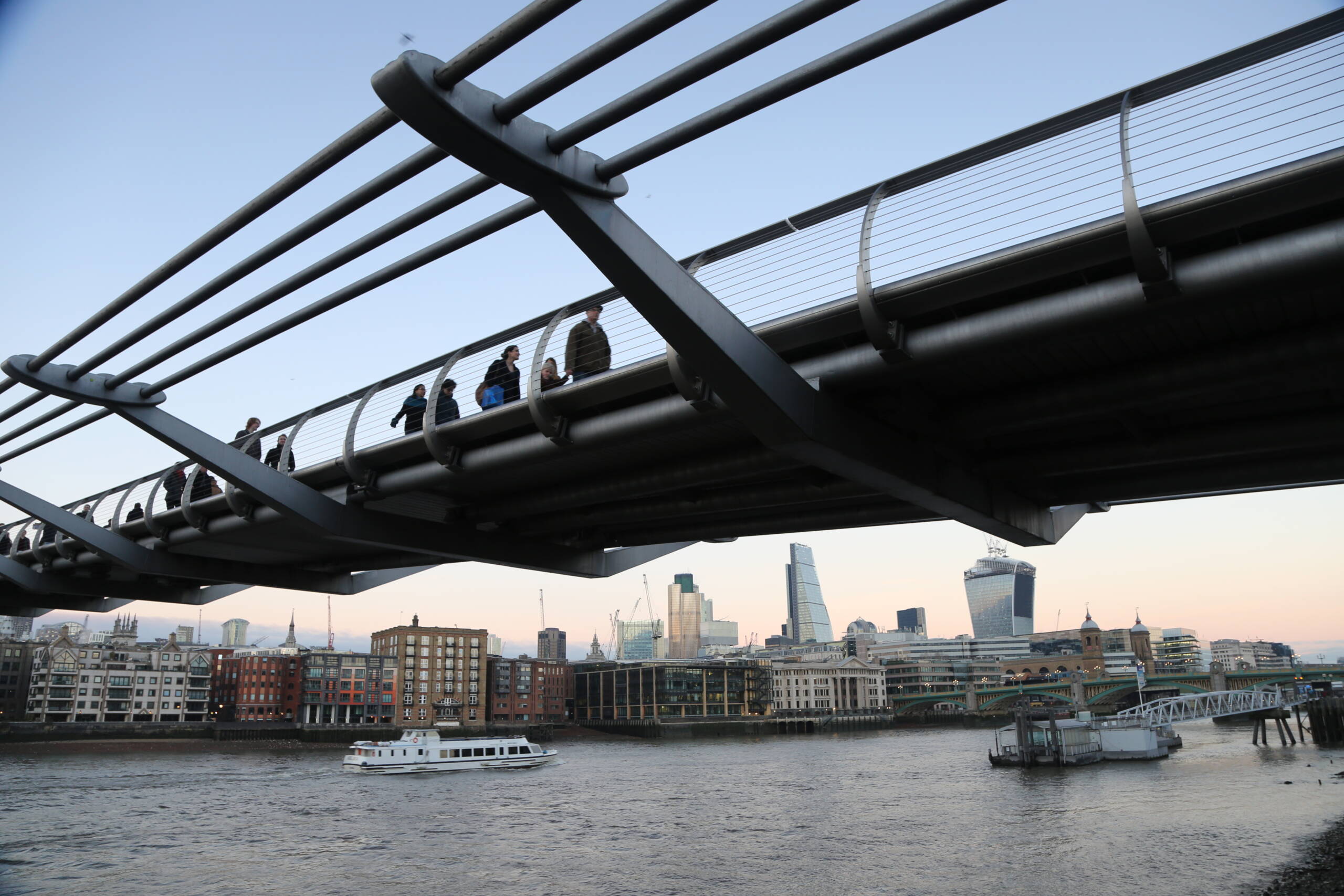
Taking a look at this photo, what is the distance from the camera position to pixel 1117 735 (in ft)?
165

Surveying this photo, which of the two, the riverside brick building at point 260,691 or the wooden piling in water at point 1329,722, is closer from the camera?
the wooden piling in water at point 1329,722

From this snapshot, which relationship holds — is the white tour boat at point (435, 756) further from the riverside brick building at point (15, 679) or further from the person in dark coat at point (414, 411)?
the riverside brick building at point (15, 679)

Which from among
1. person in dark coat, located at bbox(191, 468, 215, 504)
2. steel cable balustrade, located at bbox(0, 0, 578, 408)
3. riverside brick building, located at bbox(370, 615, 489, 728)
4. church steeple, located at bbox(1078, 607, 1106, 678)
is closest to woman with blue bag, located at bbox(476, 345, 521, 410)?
steel cable balustrade, located at bbox(0, 0, 578, 408)

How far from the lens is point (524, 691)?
12694 centimetres

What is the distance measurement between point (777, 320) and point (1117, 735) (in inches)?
1929

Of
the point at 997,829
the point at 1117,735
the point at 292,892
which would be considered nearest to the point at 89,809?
the point at 292,892

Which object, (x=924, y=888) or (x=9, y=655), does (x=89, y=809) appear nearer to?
(x=924, y=888)

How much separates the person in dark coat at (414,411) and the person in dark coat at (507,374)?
173 cm

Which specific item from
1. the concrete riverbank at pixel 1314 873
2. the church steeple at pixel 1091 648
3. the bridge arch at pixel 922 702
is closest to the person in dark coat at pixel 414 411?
the concrete riverbank at pixel 1314 873

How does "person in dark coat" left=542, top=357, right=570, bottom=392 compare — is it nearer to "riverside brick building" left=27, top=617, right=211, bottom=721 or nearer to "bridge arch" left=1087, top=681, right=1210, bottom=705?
"riverside brick building" left=27, top=617, right=211, bottom=721

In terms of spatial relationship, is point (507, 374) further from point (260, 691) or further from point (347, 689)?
point (260, 691)

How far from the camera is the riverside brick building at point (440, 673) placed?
4626 inches

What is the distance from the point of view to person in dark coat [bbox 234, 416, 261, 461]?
1873 centimetres

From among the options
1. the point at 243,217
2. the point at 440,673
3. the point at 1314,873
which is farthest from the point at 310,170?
the point at 440,673
